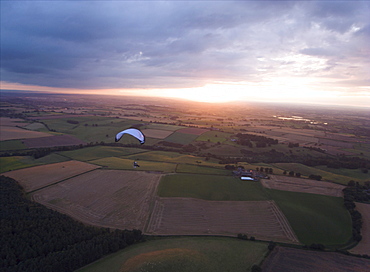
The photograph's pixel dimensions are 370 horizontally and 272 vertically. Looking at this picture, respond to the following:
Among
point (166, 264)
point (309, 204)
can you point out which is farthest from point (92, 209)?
point (309, 204)

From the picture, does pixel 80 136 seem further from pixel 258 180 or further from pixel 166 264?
pixel 166 264

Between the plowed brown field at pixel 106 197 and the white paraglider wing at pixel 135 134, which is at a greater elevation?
the white paraglider wing at pixel 135 134

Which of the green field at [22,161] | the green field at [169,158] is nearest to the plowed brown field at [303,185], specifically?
the green field at [169,158]

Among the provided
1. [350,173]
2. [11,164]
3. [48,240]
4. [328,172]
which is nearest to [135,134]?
[48,240]

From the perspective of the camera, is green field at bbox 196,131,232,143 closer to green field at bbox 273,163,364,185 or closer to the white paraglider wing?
green field at bbox 273,163,364,185

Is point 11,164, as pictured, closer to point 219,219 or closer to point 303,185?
point 219,219

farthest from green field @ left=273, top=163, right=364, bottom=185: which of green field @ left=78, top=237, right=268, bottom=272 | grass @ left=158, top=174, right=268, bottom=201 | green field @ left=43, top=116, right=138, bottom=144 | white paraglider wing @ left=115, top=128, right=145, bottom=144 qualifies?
green field @ left=43, top=116, right=138, bottom=144

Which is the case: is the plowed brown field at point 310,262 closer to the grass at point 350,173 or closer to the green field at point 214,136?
the grass at point 350,173
